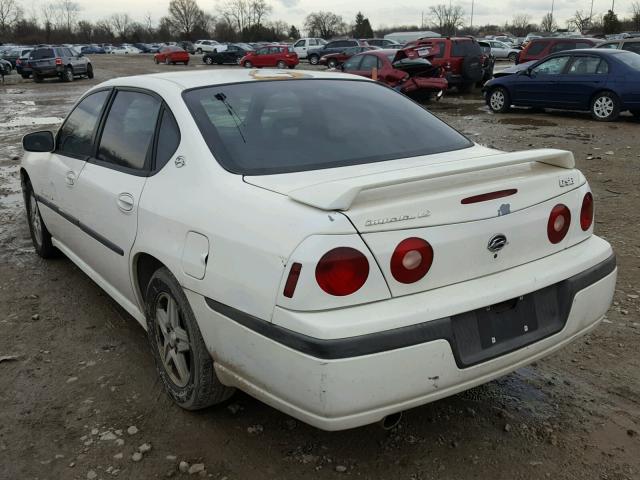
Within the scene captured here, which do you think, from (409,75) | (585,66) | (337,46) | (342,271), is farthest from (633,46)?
(337,46)

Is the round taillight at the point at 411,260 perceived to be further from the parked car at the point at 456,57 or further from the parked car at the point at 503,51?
the parked car at the point at 503,51

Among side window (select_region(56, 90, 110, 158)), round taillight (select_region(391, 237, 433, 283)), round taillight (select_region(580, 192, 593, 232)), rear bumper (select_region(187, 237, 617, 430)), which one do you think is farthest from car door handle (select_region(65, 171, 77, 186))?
round taillight (select_region(580, 192, 593, 232))

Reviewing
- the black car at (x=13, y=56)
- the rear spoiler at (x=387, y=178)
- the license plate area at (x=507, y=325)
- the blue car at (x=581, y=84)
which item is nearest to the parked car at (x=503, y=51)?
Answer: the blue car at (x=581, y=84)

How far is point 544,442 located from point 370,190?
138cm

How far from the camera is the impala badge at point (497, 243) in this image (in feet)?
7.63

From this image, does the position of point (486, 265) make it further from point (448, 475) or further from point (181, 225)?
point (181, 225)

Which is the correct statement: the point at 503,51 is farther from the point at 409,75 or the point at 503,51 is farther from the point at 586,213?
the point at 586,213

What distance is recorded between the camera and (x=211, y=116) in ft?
9.52

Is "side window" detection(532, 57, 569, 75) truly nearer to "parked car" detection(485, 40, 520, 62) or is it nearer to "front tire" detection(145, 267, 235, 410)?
"front tire" detection(145, 267, 235, 410)

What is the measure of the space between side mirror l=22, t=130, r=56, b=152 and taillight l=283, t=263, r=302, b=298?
281 centimetres

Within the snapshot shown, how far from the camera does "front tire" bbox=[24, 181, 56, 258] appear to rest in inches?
190

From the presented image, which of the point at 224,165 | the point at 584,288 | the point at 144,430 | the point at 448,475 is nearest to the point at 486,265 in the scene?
the point at 584,288

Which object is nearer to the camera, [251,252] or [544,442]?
[251,252]

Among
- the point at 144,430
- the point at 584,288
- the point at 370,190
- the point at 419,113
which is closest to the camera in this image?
the point at 370,190
